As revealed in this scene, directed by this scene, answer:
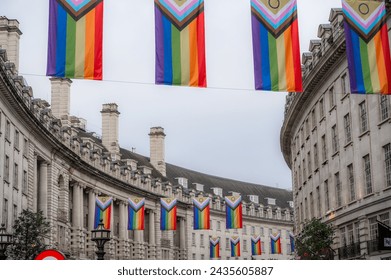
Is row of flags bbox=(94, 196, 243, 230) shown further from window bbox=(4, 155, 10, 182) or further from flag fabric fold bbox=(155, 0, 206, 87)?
flag fabric fold bbox=(155, 0, 206, 87)

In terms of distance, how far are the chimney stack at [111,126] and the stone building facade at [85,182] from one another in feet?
0.42

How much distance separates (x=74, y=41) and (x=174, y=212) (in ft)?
111

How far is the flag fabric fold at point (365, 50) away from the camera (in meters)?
23.5

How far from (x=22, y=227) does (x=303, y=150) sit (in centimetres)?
2303

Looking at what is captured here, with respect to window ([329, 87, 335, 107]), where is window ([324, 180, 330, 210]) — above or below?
below

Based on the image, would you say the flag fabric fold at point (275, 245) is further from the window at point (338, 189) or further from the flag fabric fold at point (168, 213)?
the window at point (338, 189)

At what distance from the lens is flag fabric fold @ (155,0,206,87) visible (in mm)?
21891

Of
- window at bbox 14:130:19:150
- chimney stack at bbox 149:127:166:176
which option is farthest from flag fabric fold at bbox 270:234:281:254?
chimney stack at bbox 149:127:166:176

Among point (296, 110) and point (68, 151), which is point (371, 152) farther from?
point (68, 151)

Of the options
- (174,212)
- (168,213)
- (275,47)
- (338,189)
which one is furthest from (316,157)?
(275,47)

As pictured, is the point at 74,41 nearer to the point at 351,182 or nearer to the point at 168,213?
the point at 351,182

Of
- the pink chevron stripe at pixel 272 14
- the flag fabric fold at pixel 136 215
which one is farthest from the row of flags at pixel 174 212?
the pink chevron stripe at pixel 272 14

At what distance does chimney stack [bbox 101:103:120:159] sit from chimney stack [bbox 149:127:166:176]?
13720 millimetres
